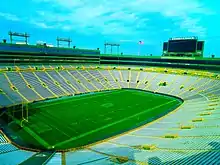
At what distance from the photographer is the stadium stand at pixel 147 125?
17.5 metres

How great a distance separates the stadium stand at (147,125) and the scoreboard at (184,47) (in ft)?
23.6

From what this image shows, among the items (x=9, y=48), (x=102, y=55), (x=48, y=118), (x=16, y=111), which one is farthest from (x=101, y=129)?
(x=102, y=55)

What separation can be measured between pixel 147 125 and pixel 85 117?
37.3 ft

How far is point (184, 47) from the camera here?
6706 cm

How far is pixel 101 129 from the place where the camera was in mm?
29641

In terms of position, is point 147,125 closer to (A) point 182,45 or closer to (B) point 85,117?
(B) point 85,117

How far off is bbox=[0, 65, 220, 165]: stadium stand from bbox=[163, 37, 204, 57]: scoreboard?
719cm

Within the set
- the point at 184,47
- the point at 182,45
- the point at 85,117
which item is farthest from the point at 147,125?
the point at 182,45

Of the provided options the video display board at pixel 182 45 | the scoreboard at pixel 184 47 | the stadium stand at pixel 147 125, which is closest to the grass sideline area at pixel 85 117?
the stadium stand at pixel 147 125

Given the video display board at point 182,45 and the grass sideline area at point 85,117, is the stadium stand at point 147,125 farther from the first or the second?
the video display board at point 182,45

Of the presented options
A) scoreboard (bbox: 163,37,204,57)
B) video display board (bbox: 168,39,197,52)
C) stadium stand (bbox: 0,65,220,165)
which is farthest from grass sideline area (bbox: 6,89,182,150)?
video display board (bbox: 168,39,197,52)

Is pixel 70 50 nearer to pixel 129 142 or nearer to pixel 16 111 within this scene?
pixel 16 111

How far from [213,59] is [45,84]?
5120 cm

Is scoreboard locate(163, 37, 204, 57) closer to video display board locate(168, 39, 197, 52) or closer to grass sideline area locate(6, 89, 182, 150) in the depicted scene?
video display board locate(168, 39, 197, 52)
